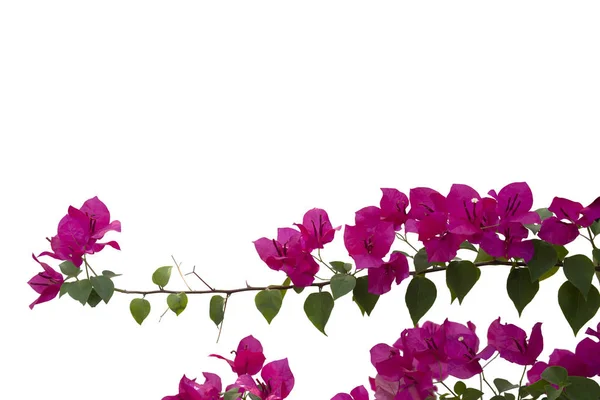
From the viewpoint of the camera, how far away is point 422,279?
1108mm

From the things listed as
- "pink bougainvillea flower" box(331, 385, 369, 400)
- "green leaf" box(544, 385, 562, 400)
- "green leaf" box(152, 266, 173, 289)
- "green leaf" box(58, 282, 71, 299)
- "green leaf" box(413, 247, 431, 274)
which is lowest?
"green leaf" box(544, 385, 562, 400)

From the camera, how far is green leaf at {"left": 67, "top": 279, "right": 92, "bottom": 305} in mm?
1140

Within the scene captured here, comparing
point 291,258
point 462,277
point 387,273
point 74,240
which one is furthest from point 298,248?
point 74,240

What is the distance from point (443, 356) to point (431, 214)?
0.21 meters

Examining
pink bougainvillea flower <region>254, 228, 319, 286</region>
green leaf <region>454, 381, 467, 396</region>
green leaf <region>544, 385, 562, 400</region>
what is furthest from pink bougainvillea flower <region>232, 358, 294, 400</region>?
green leaf <region>544, 385, 562, 400</region>

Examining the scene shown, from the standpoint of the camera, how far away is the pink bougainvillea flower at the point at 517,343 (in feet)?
3.69

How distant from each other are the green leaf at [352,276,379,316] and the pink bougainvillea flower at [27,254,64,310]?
449mm

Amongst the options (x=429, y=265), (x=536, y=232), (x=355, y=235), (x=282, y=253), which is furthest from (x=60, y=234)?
(x=536, y=232)

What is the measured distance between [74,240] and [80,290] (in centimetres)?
8

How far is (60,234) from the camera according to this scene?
3.81 ft

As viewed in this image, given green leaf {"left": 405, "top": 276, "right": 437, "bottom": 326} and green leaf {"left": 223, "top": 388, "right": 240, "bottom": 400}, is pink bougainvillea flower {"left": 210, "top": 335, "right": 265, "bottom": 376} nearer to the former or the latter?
green leaf {"left": 223, "top": 388, "right": 240, "bottom": 400}

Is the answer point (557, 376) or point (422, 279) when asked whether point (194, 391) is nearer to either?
point (422, 279)

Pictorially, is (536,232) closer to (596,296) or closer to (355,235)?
(596,296)

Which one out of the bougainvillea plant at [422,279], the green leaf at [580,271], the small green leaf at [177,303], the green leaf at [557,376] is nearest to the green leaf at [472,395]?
the bougainvillea plant at [422,279]
